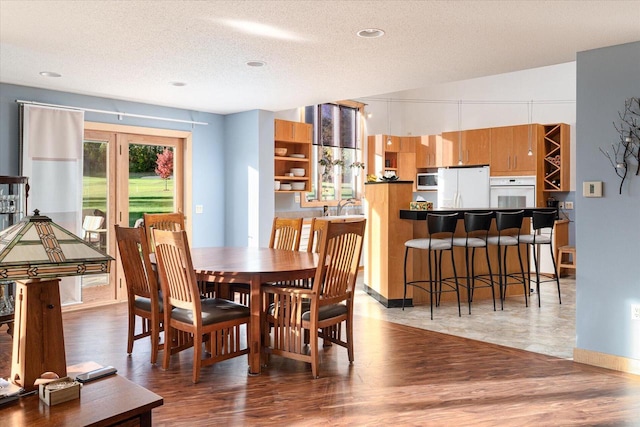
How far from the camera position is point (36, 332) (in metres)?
1.53

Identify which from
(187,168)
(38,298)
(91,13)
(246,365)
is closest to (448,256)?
(246,365)

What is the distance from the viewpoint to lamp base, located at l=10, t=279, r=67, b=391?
1.52 metres

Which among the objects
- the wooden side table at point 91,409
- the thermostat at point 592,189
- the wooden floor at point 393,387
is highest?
the thermostat at point 592,189

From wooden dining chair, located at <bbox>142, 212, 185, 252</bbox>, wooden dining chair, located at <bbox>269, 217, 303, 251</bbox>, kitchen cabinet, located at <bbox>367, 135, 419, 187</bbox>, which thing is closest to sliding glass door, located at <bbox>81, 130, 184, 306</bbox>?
wooden dining chair, located at <bbox>142, 212, 185, 252</bbox>

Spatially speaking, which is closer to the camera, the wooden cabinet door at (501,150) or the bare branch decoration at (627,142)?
the bare branch decoration at (627,142)

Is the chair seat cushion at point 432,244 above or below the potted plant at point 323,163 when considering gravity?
below

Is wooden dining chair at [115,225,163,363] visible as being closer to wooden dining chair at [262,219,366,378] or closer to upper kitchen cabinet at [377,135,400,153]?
wooden dining chair at [262,219,366,378]

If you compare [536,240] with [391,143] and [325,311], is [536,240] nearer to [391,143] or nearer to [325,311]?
[325,311]

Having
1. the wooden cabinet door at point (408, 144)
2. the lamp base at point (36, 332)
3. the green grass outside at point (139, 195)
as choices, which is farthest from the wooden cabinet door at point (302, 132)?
the lamp base at point (36, 332)

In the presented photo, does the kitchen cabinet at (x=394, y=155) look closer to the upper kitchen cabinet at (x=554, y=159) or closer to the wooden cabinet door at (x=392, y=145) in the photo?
the wooden cabinet door at (x=392, y=145)

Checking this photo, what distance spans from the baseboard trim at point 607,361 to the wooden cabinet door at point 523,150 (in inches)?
168

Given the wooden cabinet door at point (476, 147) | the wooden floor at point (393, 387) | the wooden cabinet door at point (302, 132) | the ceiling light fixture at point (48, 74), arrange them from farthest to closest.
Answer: the wooden cabinet door at point (476, 147)
the wooden cabinet door at point (302, 132)
the ceiling light fixture at point (48, 74)
the wooden floor at point (393, 387)

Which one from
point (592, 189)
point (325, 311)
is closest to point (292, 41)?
point (325, 311)

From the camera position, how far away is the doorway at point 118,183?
5.62m
